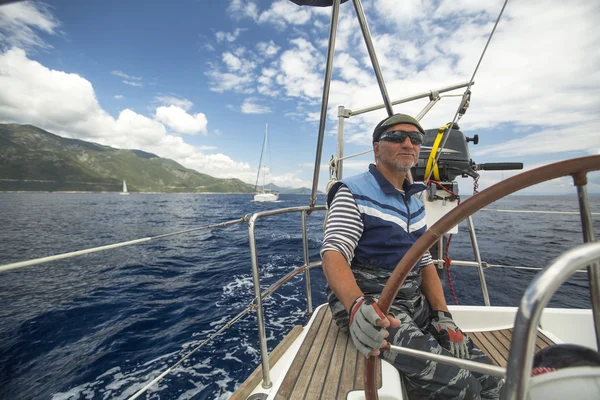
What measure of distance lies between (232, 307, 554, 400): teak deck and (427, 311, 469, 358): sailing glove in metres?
0.47

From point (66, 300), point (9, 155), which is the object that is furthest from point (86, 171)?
point (66, 300)

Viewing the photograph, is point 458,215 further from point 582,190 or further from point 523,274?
point 523,274

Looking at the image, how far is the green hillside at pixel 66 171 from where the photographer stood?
12300 centimetres

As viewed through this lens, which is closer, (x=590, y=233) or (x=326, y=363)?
(x=590, y=233)

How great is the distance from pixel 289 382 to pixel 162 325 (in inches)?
158

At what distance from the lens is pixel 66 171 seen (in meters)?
134

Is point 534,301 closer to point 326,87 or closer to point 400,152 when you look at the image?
point 400,152

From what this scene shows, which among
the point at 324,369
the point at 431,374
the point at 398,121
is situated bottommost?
the point at 324,369

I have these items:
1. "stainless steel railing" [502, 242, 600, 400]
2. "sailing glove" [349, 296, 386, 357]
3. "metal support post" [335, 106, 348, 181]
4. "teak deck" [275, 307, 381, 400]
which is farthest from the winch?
"stainless steel railing" [502, 242, 600, 400]

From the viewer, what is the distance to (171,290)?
20.4 feet

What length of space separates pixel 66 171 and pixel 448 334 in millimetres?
179369

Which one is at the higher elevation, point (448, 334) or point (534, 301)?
point (534, 301)

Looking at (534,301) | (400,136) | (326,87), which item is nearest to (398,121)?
(400,136)

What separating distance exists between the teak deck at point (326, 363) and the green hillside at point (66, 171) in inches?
6152
